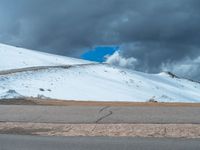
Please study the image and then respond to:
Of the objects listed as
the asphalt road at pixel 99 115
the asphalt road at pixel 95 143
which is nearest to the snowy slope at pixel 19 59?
the asphalt road at pixel 99 115

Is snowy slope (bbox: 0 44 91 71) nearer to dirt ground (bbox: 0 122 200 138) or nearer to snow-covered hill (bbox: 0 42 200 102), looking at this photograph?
snow-covered hill (bbox: 0 42 200 102)

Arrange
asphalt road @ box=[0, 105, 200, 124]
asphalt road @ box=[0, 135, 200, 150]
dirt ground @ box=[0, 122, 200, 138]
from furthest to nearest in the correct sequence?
asphalt road @ box=[0, 105, 200, 124] < dirt ground @ box=[0, 122, 200, 138] < asphalt road @ box=[0, 135, 200, 150]

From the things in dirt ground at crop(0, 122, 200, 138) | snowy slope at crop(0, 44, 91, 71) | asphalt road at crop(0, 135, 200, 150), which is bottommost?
asphalt road at crop(0, 135, 200, 150)

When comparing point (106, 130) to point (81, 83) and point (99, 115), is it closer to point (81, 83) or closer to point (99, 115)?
point (99, 115)

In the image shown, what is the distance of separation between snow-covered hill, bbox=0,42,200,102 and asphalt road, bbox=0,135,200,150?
21831 mm

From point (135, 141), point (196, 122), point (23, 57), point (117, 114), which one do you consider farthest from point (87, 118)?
point (23, 57)

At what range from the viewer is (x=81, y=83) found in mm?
49656

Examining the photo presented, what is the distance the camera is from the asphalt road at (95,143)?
33.1 feet

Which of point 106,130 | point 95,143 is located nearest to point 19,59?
point 106,130

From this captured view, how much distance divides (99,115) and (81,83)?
113 feet

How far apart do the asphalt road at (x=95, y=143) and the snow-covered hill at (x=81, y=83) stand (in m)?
21.8

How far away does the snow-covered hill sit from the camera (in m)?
41.1

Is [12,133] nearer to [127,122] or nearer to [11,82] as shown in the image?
[127,122]

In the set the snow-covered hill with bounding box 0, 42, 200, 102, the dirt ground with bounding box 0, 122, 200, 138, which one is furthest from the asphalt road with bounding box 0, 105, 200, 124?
the snow-covered hill with bounding box 0, 42, 200, 102
